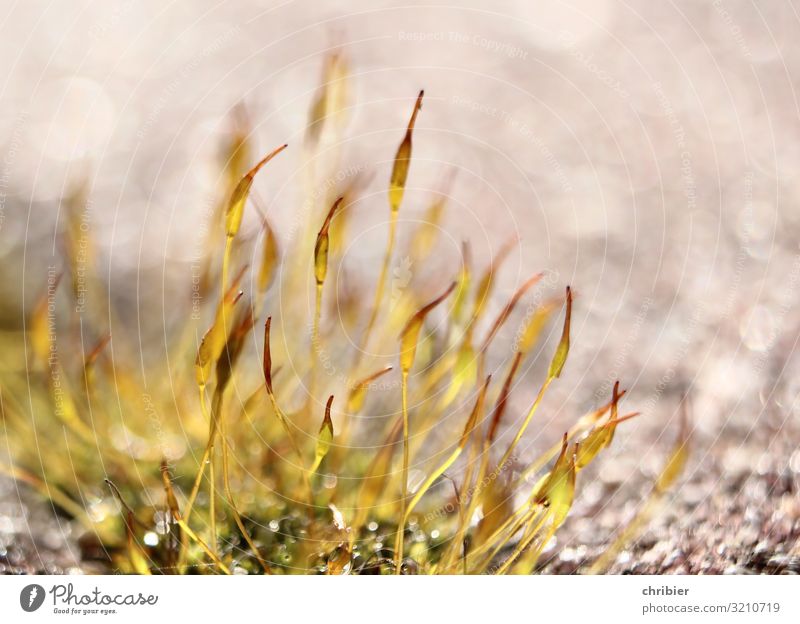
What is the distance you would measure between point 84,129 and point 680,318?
1.51 ft

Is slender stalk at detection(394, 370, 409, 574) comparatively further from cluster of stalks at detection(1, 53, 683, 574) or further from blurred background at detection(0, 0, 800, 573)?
blurred background at detection(0, 0, 800, 573)

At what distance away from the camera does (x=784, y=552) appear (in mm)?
481

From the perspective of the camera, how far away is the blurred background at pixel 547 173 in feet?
1.55

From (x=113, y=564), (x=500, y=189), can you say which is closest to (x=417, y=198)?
(x=500, y=189)

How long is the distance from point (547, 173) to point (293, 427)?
28 cm

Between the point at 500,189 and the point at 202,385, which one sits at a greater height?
the point at 500,189

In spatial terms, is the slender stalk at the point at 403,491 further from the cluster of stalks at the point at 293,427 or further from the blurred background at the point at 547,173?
the blurred background at the point at 547,173

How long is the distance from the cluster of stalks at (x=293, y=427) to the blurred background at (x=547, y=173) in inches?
1.0

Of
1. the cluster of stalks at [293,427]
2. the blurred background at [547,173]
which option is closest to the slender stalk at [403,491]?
the cluster of stalks at [293,427]

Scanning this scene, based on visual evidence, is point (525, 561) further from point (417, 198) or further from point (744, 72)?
point (744, 72)

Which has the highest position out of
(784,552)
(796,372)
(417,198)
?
(417,198)

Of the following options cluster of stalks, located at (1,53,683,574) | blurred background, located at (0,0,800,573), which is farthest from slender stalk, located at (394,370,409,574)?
blurred background, located at (0,0,800,573)

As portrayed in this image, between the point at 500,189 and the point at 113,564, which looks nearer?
the point at 113,564

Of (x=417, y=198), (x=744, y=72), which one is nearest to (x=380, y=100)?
(x=417, y=198)
